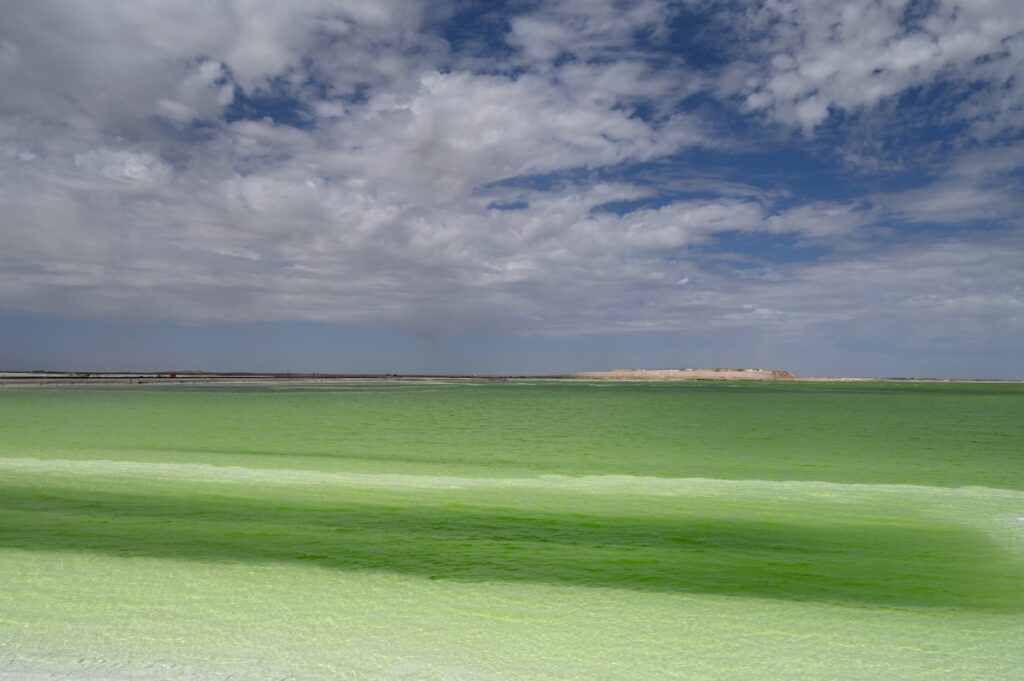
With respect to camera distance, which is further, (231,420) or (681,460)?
(231,420)

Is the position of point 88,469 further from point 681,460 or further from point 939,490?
point 939,490

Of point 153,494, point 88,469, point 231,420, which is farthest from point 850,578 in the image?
point 231,420

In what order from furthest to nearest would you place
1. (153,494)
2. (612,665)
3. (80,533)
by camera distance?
(153,494) < (80,533) < (612,665)

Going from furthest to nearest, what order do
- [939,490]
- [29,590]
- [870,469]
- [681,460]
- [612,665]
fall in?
[681,460], [870,469], [939,490], [29,590], [612,665]

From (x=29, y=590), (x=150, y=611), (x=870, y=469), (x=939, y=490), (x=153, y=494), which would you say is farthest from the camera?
(x=870, y=469)

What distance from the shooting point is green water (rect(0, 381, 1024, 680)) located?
7.18 meters

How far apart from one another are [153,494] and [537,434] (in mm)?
21081

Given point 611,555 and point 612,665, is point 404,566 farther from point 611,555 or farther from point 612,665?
point 612,665

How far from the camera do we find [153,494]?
16.7 m

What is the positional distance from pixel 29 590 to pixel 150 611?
6.41ft

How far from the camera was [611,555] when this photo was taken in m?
11.6

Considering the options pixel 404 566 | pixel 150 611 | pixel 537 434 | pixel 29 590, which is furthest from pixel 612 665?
pixel 537 434

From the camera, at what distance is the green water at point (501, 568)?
7.18 metres

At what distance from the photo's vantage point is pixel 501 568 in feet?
35.0
